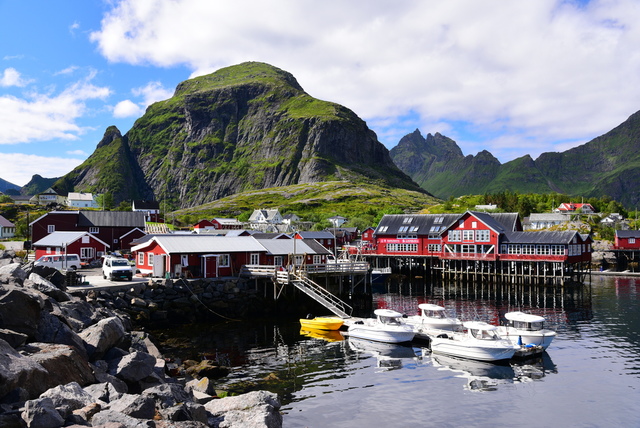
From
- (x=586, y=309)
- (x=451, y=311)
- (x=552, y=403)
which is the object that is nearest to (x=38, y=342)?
(x=552, y=403)

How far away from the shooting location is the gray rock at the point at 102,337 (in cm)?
2020

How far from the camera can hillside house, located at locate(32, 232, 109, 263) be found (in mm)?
69938

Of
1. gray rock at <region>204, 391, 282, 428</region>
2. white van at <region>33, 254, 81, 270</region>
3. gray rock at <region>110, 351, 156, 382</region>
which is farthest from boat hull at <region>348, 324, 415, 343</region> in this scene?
white van at <region>33, 254, 81, 270</region>

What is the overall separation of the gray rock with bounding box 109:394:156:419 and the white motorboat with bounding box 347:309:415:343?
85.1 feet

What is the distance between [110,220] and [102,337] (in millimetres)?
73636

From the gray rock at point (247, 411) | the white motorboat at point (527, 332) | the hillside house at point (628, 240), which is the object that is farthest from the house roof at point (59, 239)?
the hillside house at point (628, 240)

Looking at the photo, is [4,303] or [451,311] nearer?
[4,303]

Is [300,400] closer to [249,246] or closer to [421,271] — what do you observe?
[249,246]

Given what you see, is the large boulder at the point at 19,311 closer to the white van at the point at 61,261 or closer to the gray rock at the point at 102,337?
the gray rock at the point at 102,337

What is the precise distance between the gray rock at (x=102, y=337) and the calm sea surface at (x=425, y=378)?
25.4 ft

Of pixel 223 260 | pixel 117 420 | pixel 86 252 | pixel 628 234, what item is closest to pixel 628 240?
pixel 628 234

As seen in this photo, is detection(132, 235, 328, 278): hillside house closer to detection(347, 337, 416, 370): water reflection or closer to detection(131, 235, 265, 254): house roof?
detection(131, 235, 265, 254): house roof

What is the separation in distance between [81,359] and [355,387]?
614 inches

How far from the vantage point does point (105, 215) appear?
89.7 m
